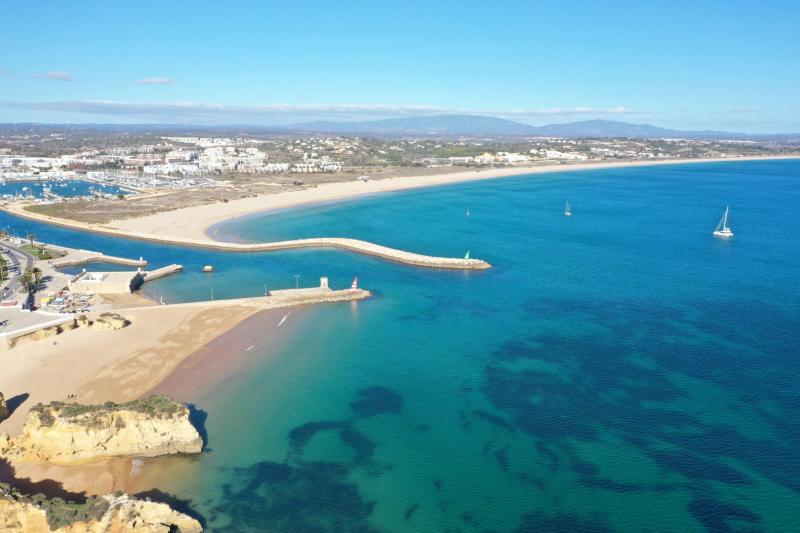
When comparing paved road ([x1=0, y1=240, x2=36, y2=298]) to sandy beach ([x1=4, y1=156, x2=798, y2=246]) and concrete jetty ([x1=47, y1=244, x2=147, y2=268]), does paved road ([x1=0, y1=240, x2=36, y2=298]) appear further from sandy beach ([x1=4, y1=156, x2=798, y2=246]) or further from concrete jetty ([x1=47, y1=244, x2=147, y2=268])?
sandy beach ([x1=4, y1=156, x2=798, y2=246])

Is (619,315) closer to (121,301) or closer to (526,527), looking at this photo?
(526,527)

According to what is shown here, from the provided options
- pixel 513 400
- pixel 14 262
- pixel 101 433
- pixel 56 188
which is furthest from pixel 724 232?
pixel 56 188

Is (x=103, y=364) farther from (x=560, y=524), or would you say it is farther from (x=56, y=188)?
(x=56, y=188)

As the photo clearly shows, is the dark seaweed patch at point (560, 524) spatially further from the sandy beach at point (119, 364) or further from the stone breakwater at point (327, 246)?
the stone breakwater at point (327, 246)

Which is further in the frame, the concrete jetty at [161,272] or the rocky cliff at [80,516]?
the concrete jetty at [161,272]

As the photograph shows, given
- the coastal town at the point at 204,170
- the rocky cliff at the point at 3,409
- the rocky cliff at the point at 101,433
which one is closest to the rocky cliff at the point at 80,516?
the rocky cliff at the point at 101,433

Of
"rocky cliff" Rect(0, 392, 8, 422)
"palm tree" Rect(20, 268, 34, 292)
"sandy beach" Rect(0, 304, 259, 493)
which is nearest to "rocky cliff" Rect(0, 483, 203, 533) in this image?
"sandy beach" Rect(0, 304, 259, 493)
